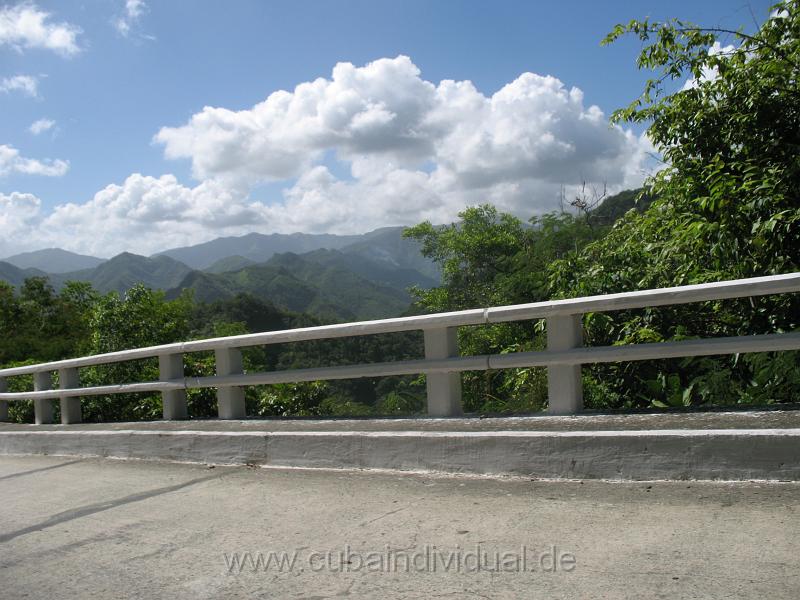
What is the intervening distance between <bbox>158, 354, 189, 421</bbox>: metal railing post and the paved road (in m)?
1.96

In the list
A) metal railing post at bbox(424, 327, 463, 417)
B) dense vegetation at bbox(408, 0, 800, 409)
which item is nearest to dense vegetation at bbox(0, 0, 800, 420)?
dense vegetation at bbox(408, 0, 800, 409)

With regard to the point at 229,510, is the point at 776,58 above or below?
above

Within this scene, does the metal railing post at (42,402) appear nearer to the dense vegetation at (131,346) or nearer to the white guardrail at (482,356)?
the dense vegetation at (131,346)

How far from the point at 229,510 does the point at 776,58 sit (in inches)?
248

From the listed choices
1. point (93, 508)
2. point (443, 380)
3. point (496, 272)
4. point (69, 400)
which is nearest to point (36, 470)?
point (69, 400)

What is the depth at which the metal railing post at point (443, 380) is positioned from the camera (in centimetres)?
529

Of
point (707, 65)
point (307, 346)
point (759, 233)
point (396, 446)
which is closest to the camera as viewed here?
point (396, 446)

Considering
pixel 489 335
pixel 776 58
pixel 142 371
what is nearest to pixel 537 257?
pixel 489 335

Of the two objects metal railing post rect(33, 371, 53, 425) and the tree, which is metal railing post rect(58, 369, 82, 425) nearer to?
metal railing post rect(33, 371, 53, 425)

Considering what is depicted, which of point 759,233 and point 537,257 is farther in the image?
point 537,257

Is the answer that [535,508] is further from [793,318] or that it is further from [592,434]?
[793,318]

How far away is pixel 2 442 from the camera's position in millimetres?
8445

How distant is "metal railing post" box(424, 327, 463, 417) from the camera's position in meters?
5.29

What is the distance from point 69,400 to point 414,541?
6.27 metres
